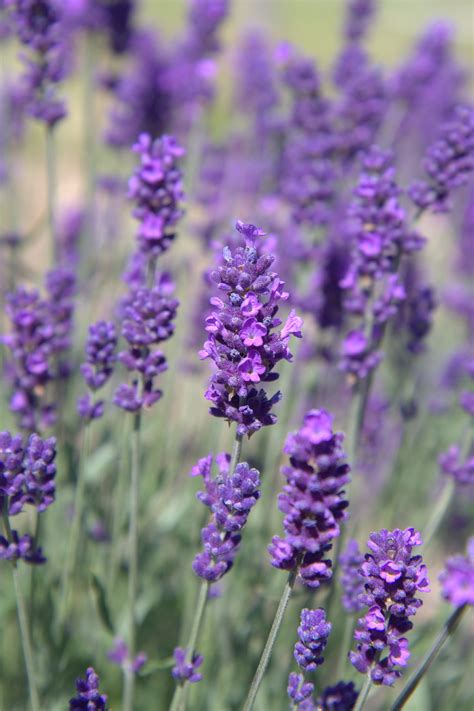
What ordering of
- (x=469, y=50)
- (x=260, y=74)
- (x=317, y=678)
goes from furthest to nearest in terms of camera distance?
1. (x=469, y=50)
2. (x=260, y=74)
3. (x=317, y=678)

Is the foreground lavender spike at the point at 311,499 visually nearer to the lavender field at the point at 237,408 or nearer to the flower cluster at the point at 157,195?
the lavender field at the point at 237,408

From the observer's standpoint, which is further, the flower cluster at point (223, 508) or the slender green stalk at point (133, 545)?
the slender green stalk at point (133, 545)

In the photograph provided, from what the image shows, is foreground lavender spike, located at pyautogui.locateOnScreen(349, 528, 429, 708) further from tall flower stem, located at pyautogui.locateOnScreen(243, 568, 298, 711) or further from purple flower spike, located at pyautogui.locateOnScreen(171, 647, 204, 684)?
purple flower spike, located at pyautogui.locateOnScreen(171, 647, 204, 684)

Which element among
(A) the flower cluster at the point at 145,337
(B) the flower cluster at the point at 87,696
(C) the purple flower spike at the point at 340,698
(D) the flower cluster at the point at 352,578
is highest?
(A) the flower cluster at the point at 145,337

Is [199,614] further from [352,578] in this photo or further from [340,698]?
[352,578]

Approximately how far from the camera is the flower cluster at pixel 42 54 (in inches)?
104

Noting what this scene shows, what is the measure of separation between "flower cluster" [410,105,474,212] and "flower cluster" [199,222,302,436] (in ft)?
3.40

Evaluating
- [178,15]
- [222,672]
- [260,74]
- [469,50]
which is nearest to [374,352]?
[222,672]

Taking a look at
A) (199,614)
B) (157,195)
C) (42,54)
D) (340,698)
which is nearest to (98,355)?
(157,195)

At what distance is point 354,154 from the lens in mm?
3324

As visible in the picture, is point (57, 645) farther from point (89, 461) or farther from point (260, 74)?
point (260, 74)

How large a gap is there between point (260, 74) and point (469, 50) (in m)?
15.1

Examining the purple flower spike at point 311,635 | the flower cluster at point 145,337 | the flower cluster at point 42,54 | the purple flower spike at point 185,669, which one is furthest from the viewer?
the flower cluster at point 42,54

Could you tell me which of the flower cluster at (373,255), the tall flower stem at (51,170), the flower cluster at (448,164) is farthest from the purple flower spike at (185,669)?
the tall flower stem at (51,170)
